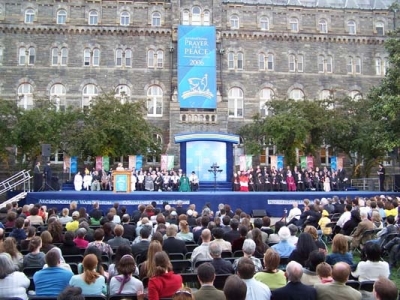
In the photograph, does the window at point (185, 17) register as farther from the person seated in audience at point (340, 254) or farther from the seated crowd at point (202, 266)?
the person seated in audience at point (340, 254)

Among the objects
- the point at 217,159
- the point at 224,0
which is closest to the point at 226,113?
the point at 217,159

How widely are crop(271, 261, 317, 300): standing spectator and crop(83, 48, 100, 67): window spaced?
34.2 meters

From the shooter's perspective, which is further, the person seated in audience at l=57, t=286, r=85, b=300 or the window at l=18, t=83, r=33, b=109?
the window at l=18, t=83, r=33, b=109

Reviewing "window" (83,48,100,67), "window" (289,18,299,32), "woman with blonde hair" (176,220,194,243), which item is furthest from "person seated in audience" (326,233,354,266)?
"window" (289,18,299,32)

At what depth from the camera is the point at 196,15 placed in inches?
1502

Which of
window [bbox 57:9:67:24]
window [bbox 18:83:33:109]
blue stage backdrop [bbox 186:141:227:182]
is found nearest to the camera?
blue stage backdrop [bbox 186:141:227:182]

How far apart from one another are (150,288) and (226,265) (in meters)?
1.70

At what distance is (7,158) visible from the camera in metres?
33.3

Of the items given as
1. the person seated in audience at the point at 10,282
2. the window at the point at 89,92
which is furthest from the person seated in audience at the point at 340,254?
the window at the point at 89,92

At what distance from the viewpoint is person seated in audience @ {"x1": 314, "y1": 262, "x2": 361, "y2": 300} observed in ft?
17.5

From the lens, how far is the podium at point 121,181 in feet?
74.3

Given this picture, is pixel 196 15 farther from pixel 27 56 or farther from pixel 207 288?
pixel 207 288

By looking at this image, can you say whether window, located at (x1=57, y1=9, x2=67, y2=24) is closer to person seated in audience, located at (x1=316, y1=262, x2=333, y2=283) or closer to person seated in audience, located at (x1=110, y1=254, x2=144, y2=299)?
person seated in audience, located at (x1=110, y1=254, x2=144, y2=299)

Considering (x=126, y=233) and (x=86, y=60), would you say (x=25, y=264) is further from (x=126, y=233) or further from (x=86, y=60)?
(x=86, y=60)
